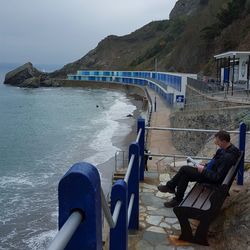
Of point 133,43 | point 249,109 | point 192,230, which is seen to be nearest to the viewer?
point 192,230

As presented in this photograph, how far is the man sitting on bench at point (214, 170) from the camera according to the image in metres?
4.63

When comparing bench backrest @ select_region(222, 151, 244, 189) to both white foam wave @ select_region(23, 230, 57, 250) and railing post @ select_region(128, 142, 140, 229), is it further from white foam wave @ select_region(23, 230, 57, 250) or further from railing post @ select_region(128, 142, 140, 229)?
white foam wave @ select_region(23, 230, 57, 250)

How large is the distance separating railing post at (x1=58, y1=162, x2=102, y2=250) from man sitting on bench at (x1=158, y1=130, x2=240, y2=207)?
309 centimetres

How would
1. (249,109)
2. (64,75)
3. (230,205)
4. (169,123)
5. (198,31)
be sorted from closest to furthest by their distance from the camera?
(230,205), (249,109), (169,123), (198,31), (64,75)

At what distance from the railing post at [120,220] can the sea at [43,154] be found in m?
7.79

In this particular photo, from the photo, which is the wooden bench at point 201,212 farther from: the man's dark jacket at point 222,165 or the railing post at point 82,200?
the railing post at point 82,200

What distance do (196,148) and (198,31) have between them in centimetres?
4955

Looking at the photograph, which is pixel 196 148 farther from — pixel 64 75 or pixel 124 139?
pixel 64 75

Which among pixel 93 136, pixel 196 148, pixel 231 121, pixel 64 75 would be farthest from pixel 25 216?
pixel 64 75

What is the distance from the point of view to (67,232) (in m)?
1.54

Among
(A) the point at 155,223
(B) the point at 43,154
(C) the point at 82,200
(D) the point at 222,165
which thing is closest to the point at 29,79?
(B) the point at 43,154

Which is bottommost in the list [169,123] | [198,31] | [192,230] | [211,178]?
[169,123]

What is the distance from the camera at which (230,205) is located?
481 centimetres

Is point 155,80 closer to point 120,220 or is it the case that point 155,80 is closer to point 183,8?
point 120,220
